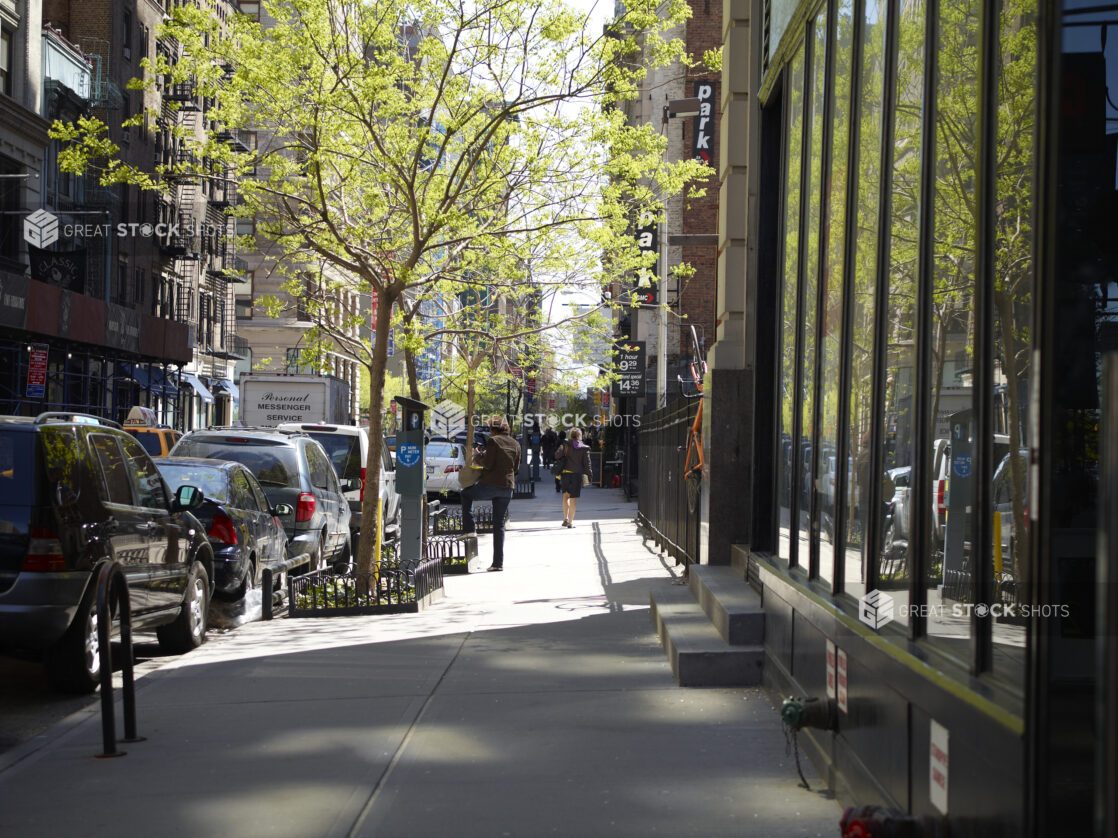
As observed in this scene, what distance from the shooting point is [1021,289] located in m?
3.82

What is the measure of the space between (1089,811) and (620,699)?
4971mm

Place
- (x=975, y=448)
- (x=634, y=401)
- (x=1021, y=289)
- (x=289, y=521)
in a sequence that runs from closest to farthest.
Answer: (x=1021, y=289) < (x=975, y=448) < (x=289, y=521) < (x=634, y=401)

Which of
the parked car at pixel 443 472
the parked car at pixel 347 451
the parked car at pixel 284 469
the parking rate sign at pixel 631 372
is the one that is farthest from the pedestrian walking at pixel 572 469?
the parking rate sign at pixel 631 372

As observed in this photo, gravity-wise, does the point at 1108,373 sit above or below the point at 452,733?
above

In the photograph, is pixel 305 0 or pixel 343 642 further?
pixel 305 0

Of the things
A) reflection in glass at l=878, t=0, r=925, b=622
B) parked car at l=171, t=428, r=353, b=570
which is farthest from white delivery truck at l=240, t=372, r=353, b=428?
reflection in glass at l=878, t=0, r=925, b=622

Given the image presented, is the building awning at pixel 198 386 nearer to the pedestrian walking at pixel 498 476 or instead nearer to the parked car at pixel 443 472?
the parked car at pixel 443 472

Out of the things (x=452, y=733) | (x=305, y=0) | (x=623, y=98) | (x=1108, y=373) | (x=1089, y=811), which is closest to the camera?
(x=1108, y=373)

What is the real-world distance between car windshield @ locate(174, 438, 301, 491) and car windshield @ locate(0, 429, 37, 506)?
772 cm

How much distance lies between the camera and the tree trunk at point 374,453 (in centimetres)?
1416

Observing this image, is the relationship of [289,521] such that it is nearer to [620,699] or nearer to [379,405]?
[379,405]

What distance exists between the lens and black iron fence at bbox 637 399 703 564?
13.5m

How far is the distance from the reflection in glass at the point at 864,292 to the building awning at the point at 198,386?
52404 mm

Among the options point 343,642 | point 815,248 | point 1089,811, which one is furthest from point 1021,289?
point 343,642
